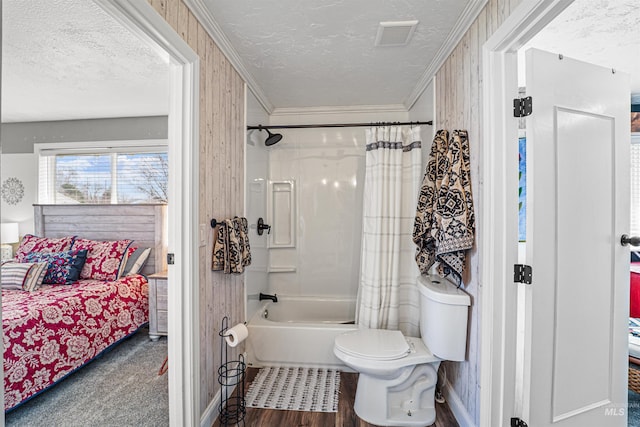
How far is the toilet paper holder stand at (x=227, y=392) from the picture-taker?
2004 millimetres

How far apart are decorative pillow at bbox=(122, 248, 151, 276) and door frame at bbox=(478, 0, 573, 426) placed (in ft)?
10.8

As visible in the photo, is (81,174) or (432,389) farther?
(81,174)

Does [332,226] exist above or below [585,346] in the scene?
above

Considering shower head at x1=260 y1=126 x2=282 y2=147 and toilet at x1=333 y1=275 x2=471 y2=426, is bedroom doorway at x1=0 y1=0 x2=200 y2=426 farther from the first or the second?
shower head at x1=260 y1=126 x2=282 y2=147

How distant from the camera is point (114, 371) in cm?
266

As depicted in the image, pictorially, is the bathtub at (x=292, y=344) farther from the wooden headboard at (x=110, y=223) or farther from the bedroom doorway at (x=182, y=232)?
the wooden headboard at (x=110, y=223)

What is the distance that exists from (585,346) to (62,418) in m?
2.96

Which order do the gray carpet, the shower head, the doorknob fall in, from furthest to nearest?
the shower head < the gray carpet < the doorknob

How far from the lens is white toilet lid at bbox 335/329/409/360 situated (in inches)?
77.5

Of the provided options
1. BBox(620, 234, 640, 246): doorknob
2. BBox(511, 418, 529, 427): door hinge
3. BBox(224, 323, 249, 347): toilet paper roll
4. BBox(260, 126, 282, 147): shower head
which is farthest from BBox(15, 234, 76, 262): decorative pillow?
Result: BBox(620, 234, 640, 246): doorknob

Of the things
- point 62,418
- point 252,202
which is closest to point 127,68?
point 252,202

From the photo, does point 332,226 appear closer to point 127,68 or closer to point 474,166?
point 474,166

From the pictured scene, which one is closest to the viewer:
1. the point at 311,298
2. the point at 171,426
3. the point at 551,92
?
the point at 551,92

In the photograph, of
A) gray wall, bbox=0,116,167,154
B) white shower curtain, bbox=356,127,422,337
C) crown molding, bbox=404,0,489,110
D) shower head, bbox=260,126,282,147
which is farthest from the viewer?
gray wall, bbox=0,116,167,154
